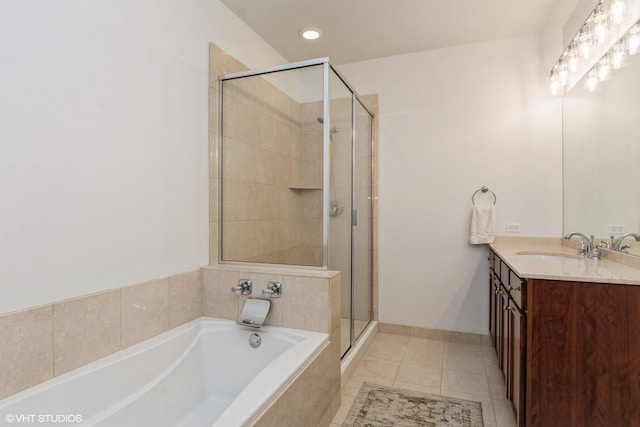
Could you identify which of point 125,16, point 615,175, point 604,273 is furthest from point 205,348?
point 615,175

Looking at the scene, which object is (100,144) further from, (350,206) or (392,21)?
(392,21)

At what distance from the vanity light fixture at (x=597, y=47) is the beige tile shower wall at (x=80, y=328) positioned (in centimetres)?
278

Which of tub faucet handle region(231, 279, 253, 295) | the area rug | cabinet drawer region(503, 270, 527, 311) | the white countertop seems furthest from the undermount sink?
tub faucet handle region(231, 279, 253, 295)

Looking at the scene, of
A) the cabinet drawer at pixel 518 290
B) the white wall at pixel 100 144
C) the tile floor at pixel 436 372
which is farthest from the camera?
the tile floor at pixel 436 372

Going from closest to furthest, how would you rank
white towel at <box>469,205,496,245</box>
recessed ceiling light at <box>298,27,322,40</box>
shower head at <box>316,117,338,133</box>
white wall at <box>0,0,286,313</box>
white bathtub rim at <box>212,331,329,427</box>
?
1. white bathtub rim at <box>212,331,329,427</box>
2. white wall at <box>0,0,286,313</box>
3. shower head at <box>316,117,338,133</box>
4. recessed ceiling light at <box>298,27,322,40</box>
5. white towel at <box>469,205,496,245</box>

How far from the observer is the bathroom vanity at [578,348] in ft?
4.73

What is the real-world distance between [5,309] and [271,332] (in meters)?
1.13

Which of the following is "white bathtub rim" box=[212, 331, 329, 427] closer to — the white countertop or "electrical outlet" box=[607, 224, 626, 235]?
the white countertop

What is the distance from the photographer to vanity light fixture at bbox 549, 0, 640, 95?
6.17ft

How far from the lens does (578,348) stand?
1493 mm

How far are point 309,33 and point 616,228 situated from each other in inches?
96.7

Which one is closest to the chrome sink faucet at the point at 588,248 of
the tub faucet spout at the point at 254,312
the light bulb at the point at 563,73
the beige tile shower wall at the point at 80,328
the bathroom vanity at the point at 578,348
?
the bathroom vanity at the point at 578,348

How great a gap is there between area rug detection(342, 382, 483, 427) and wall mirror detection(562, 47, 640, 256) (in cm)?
125

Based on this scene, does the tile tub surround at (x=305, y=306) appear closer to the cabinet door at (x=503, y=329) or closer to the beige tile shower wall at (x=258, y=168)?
the beige tile shower wall at (x=258, y=168)
